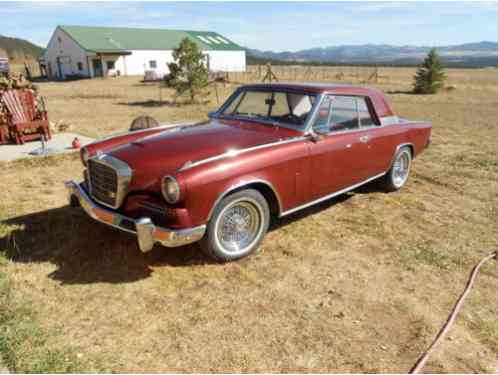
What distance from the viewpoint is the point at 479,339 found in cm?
275

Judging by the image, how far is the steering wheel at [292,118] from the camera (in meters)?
4.22

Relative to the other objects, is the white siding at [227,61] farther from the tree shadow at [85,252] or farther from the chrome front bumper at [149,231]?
the chrome front bumper at [149,231]

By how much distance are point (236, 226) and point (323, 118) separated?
5.50 feet

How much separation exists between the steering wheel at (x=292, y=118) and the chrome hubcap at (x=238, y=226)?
1.18 metres

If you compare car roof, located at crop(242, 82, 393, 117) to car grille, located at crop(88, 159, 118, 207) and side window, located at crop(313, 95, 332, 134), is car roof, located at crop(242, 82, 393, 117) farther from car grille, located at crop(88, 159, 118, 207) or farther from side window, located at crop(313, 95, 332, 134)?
car grille, located at crop(88, 159, 118, 207)

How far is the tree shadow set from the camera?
3500 mm

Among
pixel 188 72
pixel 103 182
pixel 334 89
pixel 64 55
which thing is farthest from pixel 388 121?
pixel 64 55

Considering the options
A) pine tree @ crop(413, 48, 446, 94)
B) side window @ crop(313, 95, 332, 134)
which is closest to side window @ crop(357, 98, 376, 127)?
side window @ crop(313, 95, 332, 134)

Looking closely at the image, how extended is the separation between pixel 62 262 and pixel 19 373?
4.89 feet

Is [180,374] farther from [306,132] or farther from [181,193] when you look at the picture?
[306,132]

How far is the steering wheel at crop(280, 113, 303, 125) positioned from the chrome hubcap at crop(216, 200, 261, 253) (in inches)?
46.4

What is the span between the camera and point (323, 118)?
432 cm

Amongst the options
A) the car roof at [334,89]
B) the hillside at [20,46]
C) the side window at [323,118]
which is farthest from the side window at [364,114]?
the hillside at [20,46]

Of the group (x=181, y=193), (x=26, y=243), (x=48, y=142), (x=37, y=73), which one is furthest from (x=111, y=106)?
(x=37, y=73)
